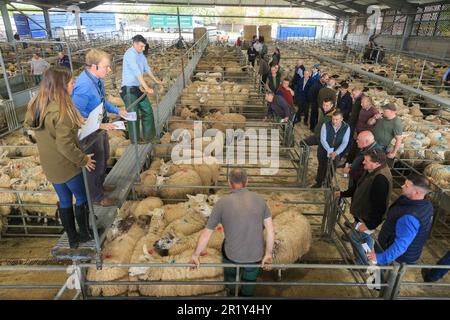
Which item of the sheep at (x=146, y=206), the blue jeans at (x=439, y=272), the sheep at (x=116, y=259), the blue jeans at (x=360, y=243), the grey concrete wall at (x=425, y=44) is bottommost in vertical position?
the blue jeans at (x=439, y=272)

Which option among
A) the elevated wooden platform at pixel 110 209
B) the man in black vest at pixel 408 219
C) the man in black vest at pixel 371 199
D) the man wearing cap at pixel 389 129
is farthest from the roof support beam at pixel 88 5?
the man in black vest at pixel 408 219

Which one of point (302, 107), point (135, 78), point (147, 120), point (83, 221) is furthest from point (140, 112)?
point (302, 107)

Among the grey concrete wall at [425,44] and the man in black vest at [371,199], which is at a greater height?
the grey concrete wall at [425,44]

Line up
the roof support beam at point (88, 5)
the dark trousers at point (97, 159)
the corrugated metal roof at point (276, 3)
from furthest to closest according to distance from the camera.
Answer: the roof support beam at point (88, 5) < the corrugated metal roof at point (276, 3) < the dark trousers at point (97, 159)

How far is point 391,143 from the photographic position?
629 centimetres

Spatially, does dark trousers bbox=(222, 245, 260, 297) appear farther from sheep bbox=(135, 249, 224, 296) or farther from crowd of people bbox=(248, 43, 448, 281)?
crowd of people bbox=(248, 43, 448, 281)

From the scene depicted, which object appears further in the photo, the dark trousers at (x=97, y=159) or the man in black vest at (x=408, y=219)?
the dark trousers at (x=97, y=159)

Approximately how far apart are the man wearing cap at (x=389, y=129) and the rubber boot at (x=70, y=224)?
5135 millimetres

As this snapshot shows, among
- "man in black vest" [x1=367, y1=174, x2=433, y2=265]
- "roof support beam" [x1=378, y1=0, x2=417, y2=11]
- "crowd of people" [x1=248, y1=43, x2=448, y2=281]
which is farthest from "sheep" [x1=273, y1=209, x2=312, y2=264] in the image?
"roof support beam" [x1=378, y1=0, x2=417, y2=11]

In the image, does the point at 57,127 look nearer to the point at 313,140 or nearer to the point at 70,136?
the point at 70,136

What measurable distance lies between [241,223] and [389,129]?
13.7ft

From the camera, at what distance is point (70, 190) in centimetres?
313

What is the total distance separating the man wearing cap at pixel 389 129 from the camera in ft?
18.9

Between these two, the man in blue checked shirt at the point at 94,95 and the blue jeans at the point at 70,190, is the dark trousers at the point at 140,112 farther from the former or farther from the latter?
the blue jeans at the point at 70,190
